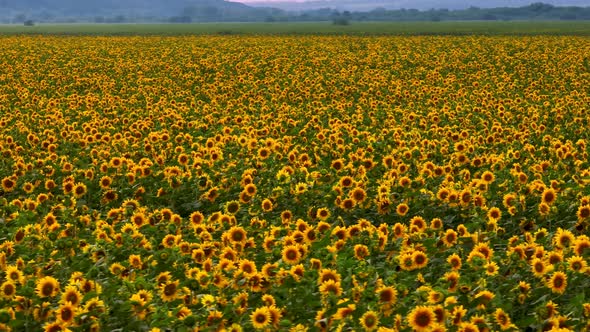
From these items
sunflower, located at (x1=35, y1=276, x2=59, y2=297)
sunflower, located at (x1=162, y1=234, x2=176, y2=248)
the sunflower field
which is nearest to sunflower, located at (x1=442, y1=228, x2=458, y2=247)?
the sunflower field

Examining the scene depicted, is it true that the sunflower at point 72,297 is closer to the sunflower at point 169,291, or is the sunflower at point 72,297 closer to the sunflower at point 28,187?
the sunflower at point 169,291

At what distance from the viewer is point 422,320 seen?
4285 mm

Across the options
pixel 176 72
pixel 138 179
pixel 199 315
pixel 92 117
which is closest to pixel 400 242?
pixel 199 315

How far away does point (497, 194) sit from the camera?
838cm

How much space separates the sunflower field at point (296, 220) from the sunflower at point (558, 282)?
1 cm

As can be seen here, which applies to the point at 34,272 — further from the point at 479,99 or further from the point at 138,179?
the point at 479,99

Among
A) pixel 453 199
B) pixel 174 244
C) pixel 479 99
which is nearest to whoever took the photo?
pixel 174 244

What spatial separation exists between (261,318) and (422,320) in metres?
1.11

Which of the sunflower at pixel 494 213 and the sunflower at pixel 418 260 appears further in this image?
the sunflower at pixel 494 213

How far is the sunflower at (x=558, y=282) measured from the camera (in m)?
5.12

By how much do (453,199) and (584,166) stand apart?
12.1ft

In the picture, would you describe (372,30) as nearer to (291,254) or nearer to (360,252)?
(360,252)

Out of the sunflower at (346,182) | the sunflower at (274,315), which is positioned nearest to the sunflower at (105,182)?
the sunflower at (346,182)

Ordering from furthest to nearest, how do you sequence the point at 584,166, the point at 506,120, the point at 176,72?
the point at 176,72, the point at 506,120, the point at 584,166
